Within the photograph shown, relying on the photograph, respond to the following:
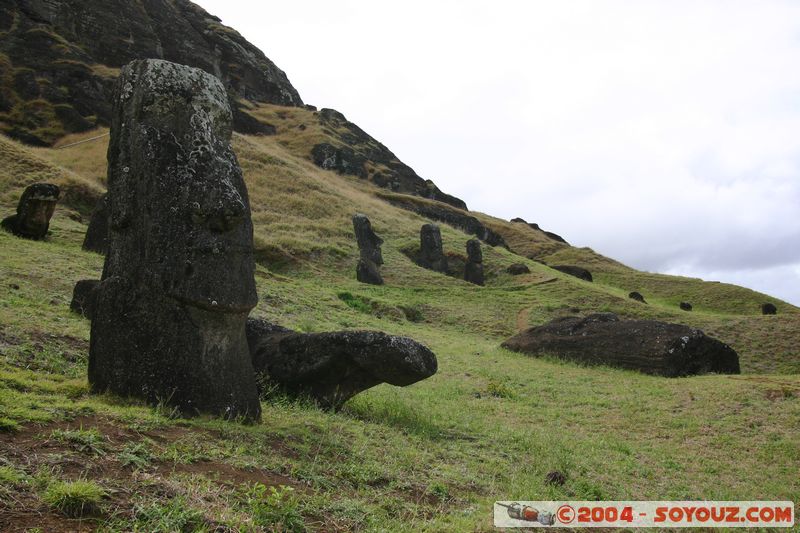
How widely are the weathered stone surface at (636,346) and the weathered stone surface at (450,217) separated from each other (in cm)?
4408

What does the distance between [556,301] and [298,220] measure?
65.0 feet

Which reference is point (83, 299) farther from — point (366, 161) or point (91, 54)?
point (366, 161)

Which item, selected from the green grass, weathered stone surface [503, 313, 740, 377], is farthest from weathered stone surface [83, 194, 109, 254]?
the green grass

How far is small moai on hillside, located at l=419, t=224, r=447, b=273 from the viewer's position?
131 ft

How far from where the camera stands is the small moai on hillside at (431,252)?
3994 centimetres

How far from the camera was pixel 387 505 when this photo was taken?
512cm

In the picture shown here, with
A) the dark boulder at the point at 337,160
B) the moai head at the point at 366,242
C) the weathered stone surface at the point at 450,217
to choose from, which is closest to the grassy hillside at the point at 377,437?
the moai head at the point at 366,242

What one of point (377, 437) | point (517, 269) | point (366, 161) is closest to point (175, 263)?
point (377, 437)

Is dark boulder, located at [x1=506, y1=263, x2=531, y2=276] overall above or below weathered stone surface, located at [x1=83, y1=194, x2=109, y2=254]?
above

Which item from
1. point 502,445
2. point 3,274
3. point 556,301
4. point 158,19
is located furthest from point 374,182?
point 502,445

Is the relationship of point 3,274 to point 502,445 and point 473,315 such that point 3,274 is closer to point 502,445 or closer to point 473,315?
point 502,445

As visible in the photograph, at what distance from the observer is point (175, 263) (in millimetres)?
6660

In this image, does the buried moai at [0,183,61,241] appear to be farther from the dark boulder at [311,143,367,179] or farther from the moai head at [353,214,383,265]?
the dark boulder at [311,143,367,179]

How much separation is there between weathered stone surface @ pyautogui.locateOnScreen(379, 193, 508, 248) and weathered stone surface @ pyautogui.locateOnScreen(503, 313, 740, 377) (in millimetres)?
44081
